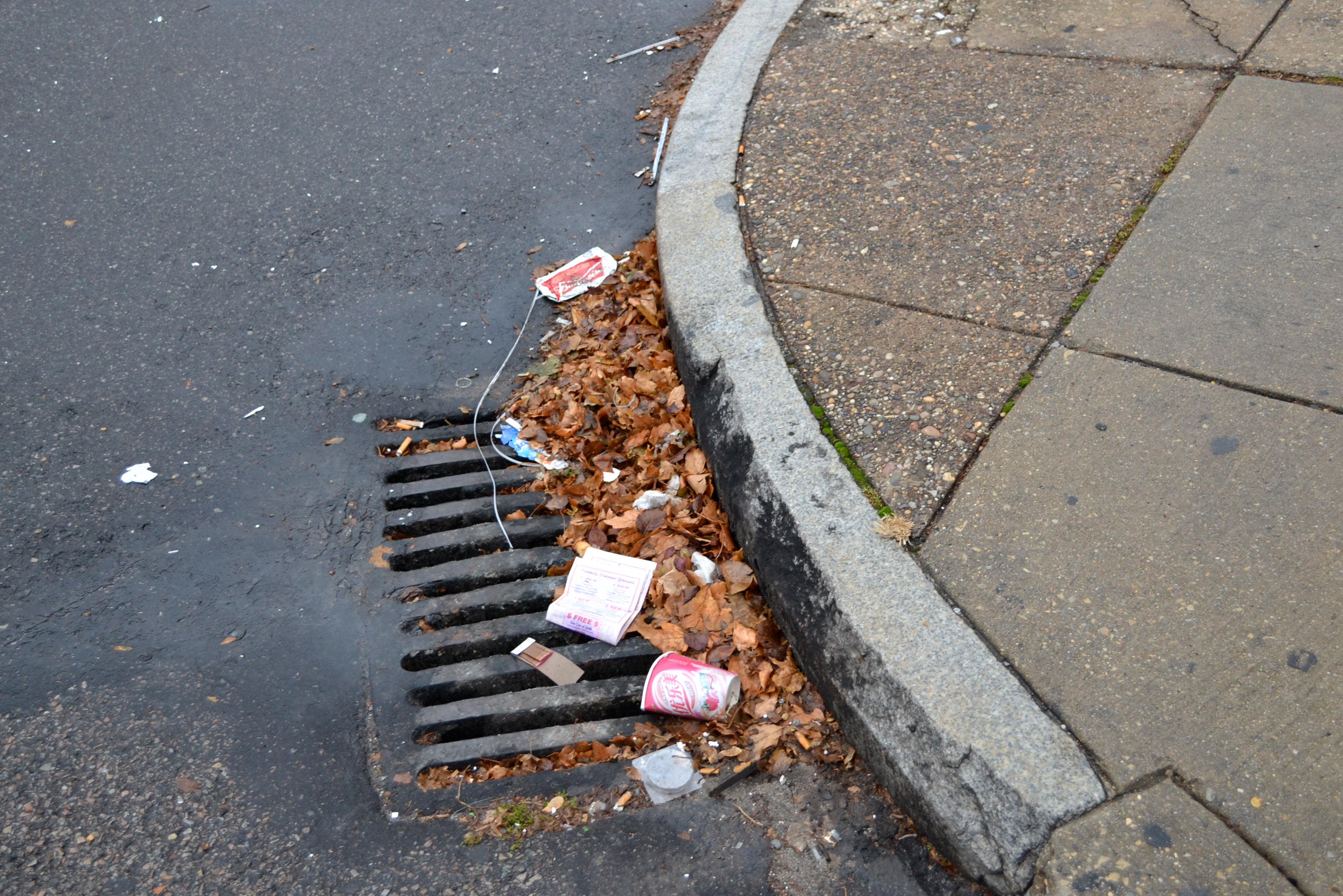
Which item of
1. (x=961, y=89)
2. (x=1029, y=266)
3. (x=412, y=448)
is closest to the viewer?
(x=1029, y=266)

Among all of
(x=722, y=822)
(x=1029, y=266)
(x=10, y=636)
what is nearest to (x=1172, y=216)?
(x=1029, y=266)

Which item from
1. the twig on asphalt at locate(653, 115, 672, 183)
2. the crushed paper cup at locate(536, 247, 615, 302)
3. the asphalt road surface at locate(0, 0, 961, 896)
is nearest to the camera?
the asphalt road surface at locate(0, 0, 961, 896)

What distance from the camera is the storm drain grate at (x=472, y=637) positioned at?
8.32 ft

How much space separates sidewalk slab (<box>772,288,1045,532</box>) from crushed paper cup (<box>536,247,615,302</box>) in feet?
3.24

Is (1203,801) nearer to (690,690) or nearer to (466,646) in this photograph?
(690,690)

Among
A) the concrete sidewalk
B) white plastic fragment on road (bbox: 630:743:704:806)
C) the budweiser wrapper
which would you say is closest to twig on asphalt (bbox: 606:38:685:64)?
the concrete sidewalk

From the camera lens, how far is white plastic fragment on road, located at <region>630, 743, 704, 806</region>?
233 cm

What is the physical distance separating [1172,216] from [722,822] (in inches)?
97.1

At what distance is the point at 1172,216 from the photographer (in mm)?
3104

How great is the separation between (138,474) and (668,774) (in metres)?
2.13

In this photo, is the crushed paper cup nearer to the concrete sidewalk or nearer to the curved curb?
the curved curb

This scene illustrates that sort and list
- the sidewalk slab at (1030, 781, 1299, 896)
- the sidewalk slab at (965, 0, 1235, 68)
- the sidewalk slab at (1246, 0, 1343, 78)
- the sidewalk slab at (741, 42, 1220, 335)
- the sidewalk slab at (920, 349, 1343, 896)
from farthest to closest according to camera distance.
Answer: the sidewalk slab at (965, 0, 1235, 68) < the sidewalk slab at (1246, 0, 1343, 78) < the sidewalk slab at (741, 42, 1220, 335) < the sidewalk slab at (920, 349, 1343, 896) < the sidewalk slab at (1030, 781, 1299, 896)

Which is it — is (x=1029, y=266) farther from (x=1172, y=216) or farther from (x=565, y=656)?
(x=565, y=656)

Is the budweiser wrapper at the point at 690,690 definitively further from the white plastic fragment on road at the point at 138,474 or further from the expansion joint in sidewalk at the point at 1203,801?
the white plastic fragment on road at the point at 138,474
